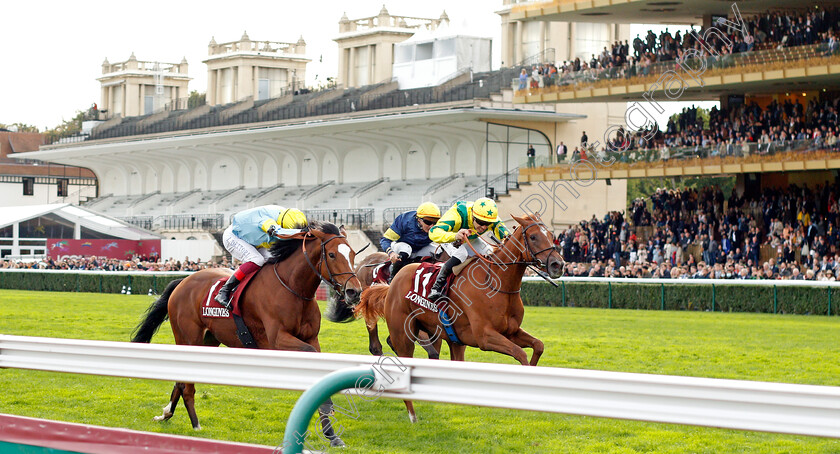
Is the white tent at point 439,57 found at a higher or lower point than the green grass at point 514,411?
higher

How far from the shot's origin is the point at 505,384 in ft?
11.2

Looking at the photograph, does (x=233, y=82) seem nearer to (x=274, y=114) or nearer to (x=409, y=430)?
(x=274, y=114)

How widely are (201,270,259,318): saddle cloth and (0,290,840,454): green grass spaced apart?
68cm

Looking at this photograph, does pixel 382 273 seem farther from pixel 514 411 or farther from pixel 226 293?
pixel 226 293

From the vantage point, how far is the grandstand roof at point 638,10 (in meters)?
23.9

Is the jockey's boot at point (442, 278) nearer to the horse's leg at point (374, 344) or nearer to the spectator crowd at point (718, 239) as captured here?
the horse's leg at point (374, 344)

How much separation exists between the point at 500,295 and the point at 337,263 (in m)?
1.16

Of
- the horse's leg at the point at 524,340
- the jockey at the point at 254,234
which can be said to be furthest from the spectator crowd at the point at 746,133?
the jockey at the point at 254,234

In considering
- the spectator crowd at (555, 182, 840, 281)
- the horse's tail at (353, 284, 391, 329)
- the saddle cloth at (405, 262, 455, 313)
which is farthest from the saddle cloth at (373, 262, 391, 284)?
the spectator crowd at (555, 182, 840, 281)

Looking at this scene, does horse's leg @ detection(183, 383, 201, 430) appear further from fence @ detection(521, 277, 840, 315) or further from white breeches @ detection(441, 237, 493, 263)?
fence @ detection(521, 277, 840, 315)

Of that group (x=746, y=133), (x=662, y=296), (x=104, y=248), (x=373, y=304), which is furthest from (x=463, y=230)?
(x=104, y=248)

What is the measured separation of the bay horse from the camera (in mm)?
6637

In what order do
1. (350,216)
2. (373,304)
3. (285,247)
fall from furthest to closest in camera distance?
(350,216)
(373,304)
(285,247)

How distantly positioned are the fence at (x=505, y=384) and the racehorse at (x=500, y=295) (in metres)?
2.94
